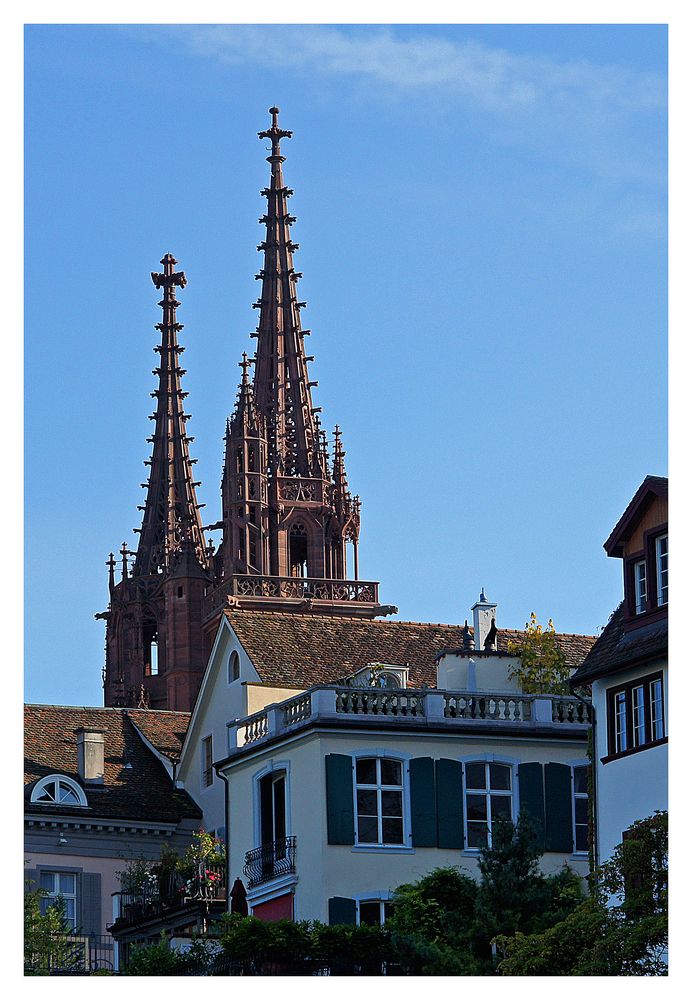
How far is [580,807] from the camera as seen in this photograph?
189 feet

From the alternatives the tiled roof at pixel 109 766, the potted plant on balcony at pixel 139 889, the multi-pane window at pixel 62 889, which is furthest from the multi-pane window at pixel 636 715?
the tiled roof at pixel 109 766

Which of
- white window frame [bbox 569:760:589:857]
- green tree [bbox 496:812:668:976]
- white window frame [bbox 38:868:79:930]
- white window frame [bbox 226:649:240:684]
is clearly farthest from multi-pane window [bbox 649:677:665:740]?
white window frame [bbox 38:868:79:930]

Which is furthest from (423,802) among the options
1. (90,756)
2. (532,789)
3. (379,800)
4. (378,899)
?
(90,756)

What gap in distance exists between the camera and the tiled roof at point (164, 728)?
73.6 m

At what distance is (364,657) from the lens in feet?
222

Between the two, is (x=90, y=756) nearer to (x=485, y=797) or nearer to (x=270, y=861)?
(x=270, y=861)

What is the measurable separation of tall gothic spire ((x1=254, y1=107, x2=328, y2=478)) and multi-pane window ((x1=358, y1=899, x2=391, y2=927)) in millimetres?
88855

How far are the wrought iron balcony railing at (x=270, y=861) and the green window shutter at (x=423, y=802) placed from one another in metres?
2.65

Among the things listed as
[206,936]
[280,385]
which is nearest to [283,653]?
[206,936]

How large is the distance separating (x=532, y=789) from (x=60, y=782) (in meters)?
15.1

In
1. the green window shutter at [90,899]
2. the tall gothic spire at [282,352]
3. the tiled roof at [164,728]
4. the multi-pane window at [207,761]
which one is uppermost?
the tall gothic spire at [282,352]

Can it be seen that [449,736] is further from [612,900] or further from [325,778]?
[612,900]

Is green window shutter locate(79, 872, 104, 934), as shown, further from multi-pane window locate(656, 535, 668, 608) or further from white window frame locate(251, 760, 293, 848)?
multi-pane window locate(656, 535, 668, 608)

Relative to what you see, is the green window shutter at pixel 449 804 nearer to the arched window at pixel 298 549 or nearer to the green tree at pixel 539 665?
the green tree at pixel 539 665
